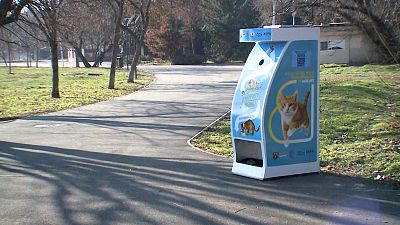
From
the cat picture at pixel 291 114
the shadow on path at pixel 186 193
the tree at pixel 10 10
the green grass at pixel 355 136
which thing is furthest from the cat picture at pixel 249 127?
the tree at pixel 10 10

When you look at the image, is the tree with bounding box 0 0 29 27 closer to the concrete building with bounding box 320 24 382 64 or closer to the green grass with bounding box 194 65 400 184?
the green grass with bounding box 194 65 400 184

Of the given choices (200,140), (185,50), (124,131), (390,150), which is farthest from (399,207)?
(185,50)

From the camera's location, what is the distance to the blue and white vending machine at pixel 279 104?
23.9 ft

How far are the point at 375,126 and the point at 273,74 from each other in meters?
5.09

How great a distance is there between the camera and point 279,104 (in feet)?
24.2

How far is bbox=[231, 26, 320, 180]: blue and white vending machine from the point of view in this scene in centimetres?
728

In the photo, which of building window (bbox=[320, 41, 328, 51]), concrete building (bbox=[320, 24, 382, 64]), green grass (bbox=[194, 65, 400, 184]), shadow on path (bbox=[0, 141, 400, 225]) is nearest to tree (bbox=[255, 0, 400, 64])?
green grass (bbox=[194, 65, 400, 184])

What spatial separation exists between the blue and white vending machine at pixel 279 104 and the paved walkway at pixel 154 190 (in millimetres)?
283

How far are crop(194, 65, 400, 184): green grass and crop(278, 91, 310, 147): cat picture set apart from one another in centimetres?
93

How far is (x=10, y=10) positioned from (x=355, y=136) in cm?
1101

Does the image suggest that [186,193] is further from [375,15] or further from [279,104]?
[375,15]

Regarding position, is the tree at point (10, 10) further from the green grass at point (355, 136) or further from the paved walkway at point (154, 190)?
the green grass at point (355, 136)

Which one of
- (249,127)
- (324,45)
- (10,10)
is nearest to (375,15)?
(249,127)

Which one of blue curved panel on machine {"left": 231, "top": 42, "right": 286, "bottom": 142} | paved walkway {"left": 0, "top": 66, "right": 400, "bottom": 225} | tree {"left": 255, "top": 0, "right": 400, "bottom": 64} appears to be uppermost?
tree {"left": 255, "top": 0, "right": 400, "bottom": 64}
